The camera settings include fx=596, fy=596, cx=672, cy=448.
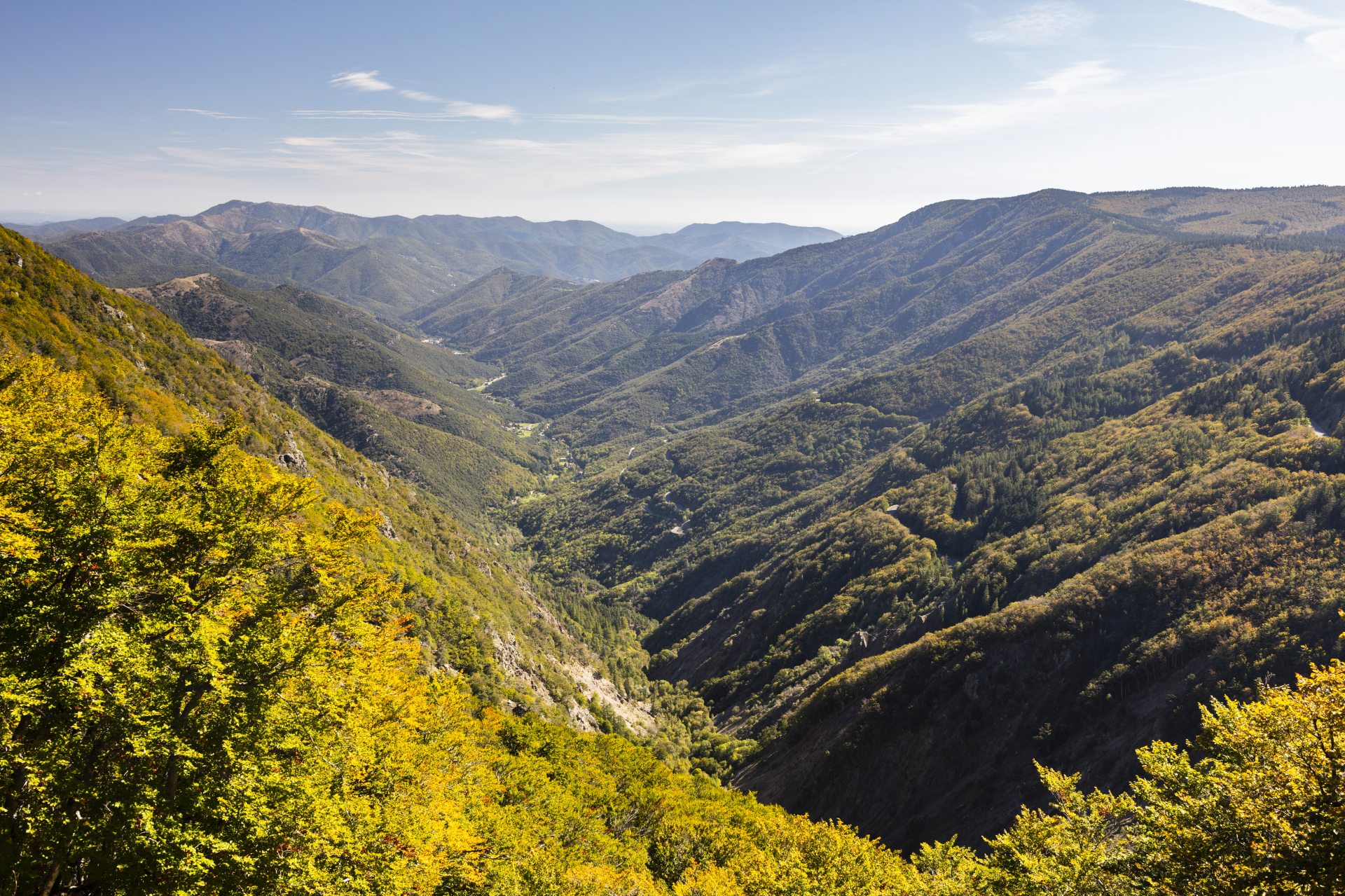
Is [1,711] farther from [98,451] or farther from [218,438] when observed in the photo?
[218,438]

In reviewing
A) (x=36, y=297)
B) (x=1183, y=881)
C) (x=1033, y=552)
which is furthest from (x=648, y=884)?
(x=1033, y=552)

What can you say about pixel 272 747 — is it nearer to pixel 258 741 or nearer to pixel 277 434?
pixel 258 741

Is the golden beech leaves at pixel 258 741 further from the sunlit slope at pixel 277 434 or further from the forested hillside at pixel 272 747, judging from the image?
the sunlit slope at pixel 277 434

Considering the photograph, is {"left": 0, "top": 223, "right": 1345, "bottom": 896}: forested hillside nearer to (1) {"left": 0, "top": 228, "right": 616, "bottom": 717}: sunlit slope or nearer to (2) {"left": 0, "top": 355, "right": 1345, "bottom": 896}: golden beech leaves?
(2) {"left": 0, "top": 355, "right": 1345, "bottom": 896}: golden beech leaves

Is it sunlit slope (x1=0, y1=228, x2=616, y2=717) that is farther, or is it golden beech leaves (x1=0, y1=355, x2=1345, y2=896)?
sunlit slope (x1=0, y1=228, x2=616, y2=717)

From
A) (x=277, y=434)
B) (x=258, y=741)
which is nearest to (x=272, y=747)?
(x=258, y=741)

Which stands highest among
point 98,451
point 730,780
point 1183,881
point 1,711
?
point 98,451

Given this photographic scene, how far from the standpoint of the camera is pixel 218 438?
122 ft

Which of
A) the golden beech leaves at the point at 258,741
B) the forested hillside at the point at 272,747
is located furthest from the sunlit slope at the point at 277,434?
the golden beech leaves at the point at 258,741

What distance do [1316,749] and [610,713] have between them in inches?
4920

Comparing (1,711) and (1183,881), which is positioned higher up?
(1,711)

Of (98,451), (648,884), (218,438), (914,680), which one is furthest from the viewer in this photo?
(914,680)

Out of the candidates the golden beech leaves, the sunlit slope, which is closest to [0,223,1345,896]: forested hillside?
the golden beech leaves

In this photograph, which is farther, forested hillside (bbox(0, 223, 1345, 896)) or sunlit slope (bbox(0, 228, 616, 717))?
sunlit slope (bbox(0, 228, 616, 717))
